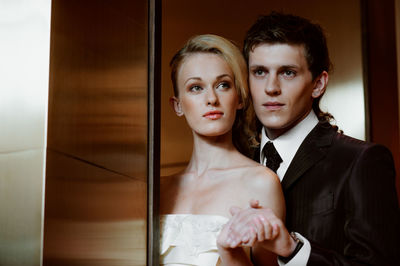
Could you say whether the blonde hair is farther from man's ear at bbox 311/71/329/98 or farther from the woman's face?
man's ear at bbox 311/71/329/98

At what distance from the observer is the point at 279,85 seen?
2.68 meters

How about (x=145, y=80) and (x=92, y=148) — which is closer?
(x=92, y=148)

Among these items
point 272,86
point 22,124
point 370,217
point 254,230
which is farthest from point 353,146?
point 22,124

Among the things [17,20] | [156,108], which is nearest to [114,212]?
[156,108]

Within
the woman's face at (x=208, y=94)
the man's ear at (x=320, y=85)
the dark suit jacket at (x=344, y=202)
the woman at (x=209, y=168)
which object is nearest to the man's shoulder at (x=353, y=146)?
the dark suit jacket at (x=344, y=202)

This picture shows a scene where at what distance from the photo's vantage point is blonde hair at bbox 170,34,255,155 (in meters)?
2.55

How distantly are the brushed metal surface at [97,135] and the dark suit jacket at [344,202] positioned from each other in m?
0.68

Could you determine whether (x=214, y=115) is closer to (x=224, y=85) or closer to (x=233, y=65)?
(x=224, y=85)

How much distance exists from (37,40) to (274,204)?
3.72ft

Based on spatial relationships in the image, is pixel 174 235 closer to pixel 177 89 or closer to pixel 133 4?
pixel 177 89

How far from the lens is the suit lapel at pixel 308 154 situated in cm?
254

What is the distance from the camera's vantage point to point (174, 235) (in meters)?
2.44

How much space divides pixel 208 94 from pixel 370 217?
0.84 metres

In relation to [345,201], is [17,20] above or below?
above
